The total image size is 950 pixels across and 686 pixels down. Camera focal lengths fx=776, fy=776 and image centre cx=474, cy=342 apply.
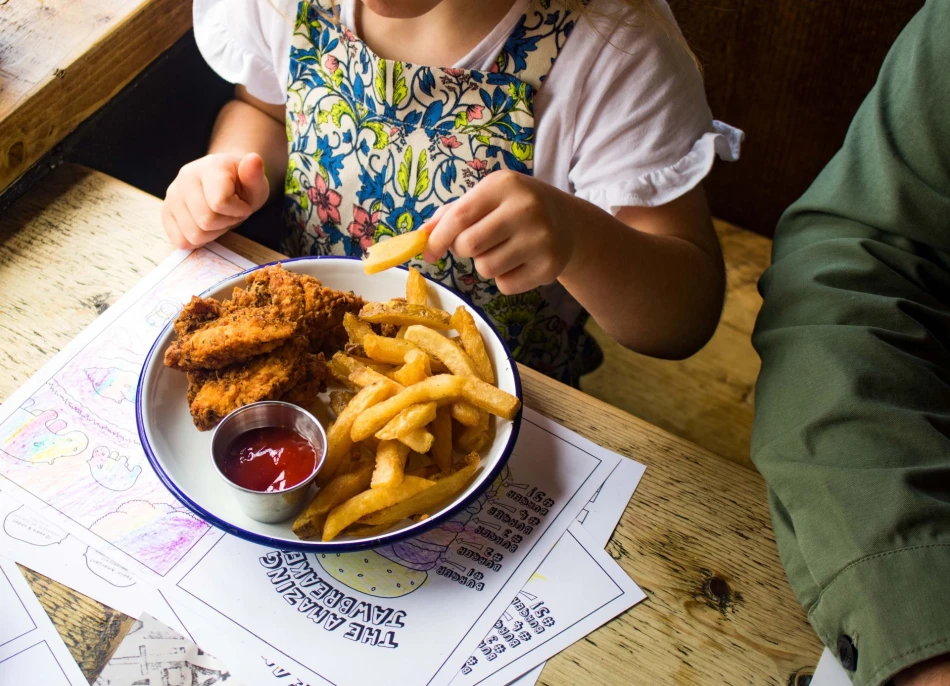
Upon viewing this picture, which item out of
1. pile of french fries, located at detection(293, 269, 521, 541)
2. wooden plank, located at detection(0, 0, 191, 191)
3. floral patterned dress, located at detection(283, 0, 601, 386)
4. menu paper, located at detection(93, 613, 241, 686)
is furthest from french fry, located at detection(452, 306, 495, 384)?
wooden plank, located at detection(0, 0, 191, 191)

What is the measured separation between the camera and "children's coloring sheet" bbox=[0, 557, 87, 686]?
3.24ft

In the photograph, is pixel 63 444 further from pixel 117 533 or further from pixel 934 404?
pixel 934 404

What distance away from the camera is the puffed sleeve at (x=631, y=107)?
1.41m

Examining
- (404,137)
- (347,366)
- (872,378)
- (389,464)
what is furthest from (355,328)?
(872,378)

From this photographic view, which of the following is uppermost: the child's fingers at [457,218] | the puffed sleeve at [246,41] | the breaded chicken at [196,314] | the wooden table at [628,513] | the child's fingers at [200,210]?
the puffed sleeve at [246,41]

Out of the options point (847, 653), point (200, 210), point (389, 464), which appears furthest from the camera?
point (200, 210)

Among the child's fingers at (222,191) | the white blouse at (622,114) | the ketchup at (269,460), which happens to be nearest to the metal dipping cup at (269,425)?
the ketchup at (269,460)

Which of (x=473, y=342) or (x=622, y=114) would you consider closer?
(x=473, y=342)

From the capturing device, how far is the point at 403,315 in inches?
50.4

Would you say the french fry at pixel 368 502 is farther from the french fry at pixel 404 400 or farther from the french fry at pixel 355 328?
the french fry at pixel 355 328

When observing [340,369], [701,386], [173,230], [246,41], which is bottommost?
[701,386]

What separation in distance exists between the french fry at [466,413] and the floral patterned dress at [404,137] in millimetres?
512

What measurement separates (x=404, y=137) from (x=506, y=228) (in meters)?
0.47

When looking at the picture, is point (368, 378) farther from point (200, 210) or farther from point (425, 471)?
point (200, 210)
